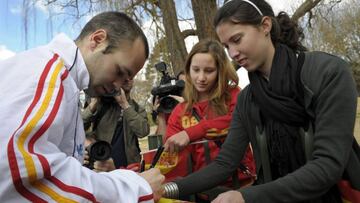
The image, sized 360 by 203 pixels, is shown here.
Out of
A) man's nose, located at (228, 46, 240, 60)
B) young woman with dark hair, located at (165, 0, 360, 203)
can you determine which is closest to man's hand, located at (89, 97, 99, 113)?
young woman with dark hair, located at (165, 0, 360, 203)

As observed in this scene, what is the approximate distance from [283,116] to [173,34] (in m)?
4.62

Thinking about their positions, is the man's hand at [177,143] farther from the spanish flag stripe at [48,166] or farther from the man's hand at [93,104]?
the spanish flag stripe at [48,166]

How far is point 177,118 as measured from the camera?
2537 mm

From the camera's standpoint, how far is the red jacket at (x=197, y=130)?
2273 millimetres

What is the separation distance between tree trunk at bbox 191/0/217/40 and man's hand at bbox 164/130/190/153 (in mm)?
3535

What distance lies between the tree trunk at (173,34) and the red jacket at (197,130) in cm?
349

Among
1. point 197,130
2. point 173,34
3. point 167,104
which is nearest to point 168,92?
point 167,104

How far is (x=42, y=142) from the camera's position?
3.18ft

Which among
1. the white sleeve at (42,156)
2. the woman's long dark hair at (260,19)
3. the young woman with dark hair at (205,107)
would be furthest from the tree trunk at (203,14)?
the white sleeve at (42,156)

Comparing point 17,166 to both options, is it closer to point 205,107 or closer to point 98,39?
point 98,39

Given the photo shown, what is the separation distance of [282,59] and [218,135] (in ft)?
2.45

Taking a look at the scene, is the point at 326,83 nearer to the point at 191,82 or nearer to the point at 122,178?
the point at 122,178

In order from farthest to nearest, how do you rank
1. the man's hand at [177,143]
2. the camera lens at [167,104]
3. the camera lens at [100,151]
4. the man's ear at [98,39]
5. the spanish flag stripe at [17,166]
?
the camera lens at [167,104]
the man's hand at [177,143]
the camera lens at [100,151]
the man's ear at [98,39]
the spanish flag stripe at [17,166]

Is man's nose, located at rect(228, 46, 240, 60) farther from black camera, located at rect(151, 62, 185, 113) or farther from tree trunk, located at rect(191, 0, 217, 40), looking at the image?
tree trunk, located at rect(191, 0, 217, 40)
